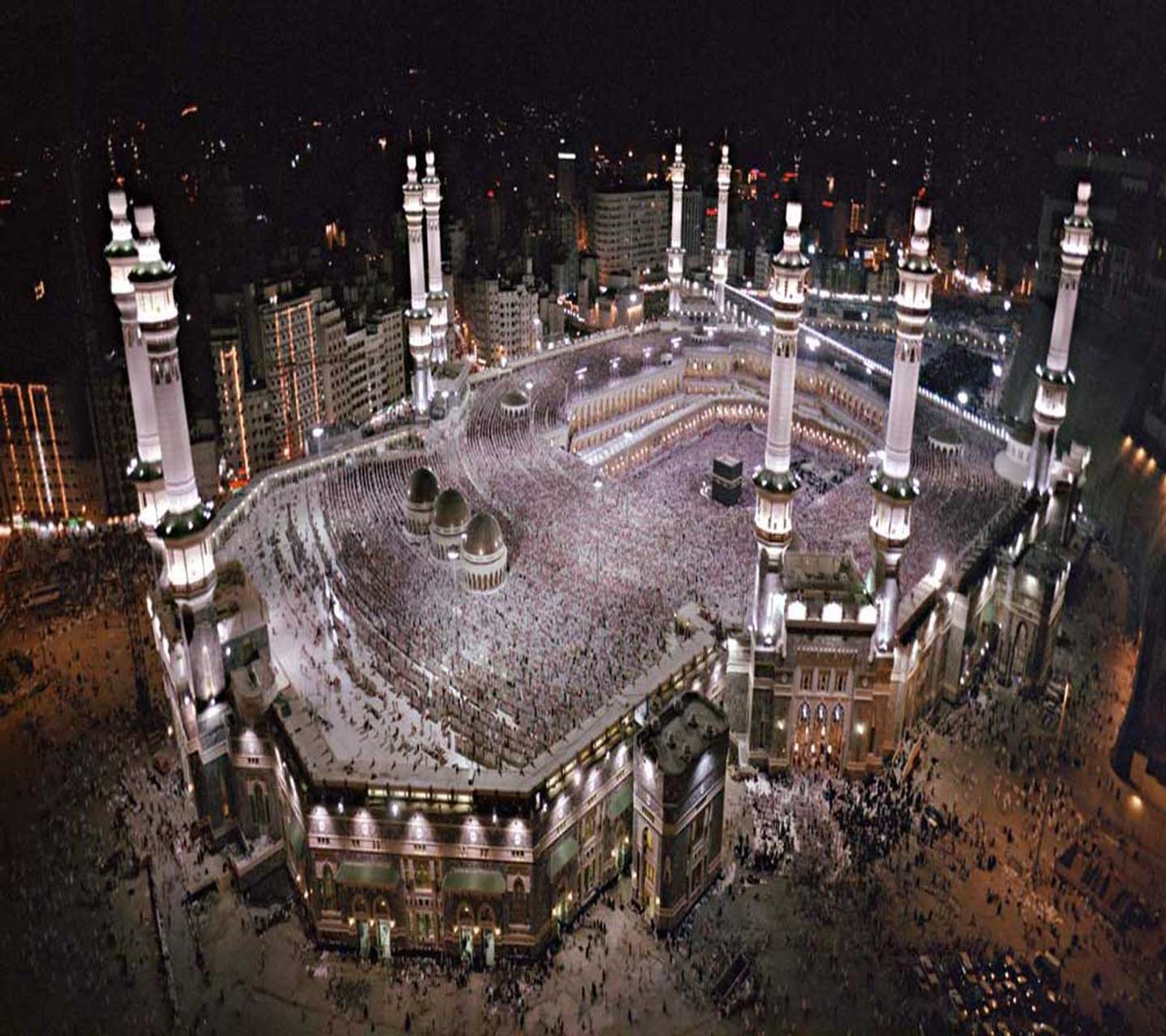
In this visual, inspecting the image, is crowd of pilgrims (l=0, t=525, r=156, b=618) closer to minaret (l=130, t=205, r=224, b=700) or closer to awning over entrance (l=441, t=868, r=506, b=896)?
minaret (l=130, t=205, r=224, b=700)

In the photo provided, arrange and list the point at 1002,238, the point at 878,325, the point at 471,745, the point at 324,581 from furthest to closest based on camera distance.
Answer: the point at 1002,238 < the point at 878,325 < the point at 324,581 < the point at 471,745

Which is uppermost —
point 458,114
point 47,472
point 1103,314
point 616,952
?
point 458,114

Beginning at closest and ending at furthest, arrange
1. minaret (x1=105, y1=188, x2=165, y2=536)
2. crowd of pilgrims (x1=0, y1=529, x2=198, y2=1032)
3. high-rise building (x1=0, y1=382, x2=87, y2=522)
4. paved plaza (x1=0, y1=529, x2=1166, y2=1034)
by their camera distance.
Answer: paved plaza (x1=0, y1=529, x2=1166, y2=1034) < crowd of pilgrims (x1=0, y1=529, x2=198, y2=1032) < minaret (x1=105, y1=188, x2=165, y2=536) < high-rise building (x1=0, y1=382, x2=87, y2=522)

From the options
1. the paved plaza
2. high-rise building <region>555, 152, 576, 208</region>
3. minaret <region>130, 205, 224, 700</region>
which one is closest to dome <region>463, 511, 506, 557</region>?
minaret <region>130, 205, 224, 700</region>

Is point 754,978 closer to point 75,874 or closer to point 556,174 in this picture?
point 75,874

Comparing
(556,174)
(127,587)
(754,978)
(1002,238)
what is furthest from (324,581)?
(556,174)

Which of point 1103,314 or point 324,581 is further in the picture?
point 1103,314

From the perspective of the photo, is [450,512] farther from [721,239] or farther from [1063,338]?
[721,239]
